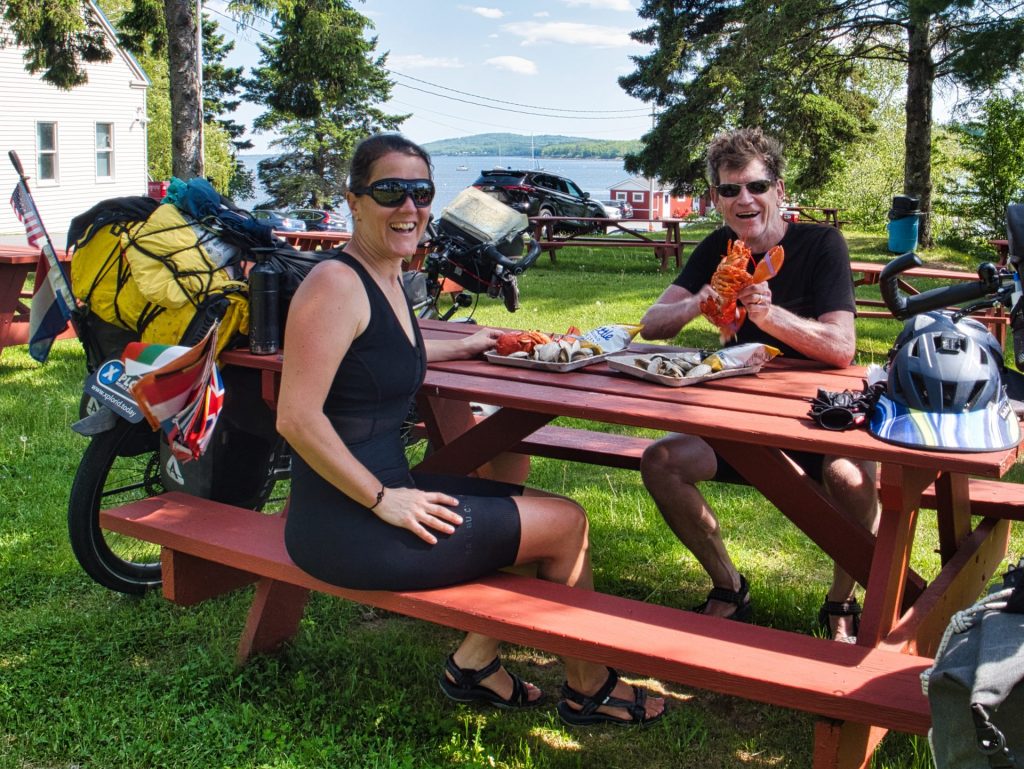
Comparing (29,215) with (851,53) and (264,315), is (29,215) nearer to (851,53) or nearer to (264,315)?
(264,315)

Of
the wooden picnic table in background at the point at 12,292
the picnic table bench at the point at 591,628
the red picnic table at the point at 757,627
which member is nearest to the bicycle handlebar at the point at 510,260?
the red picnic table at the point at 757,627

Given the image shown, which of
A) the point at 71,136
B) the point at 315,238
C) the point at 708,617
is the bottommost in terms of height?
the point at 708,617

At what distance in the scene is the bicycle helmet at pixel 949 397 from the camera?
7.48ft

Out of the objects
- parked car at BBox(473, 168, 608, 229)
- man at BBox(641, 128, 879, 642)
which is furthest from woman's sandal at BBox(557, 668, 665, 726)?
parked car at BBox(473, 168, 608, 229)

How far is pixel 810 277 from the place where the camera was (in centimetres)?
338

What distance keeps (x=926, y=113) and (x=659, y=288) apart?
331 inches

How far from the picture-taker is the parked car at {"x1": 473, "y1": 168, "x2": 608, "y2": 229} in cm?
2370

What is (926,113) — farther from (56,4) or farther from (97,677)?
(97,677)

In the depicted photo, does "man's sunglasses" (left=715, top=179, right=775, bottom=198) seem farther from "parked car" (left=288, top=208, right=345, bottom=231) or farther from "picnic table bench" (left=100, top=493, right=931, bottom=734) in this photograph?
"parked car" (left=288, top=208, right=345, bottom=231)

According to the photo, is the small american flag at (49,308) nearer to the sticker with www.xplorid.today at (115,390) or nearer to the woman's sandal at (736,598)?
the sticker with www.xplorid.today at (115,390)

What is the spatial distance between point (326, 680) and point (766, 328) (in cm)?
171

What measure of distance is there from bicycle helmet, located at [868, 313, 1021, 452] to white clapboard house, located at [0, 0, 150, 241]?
79.0 ft

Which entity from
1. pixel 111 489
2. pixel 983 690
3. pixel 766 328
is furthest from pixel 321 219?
pixel 983 690

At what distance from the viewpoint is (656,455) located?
3236 mm
